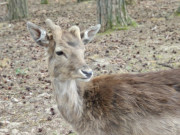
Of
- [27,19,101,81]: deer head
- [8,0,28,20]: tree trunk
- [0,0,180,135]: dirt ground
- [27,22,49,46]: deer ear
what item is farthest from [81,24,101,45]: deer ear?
[8,0,28,20]: tree trunk

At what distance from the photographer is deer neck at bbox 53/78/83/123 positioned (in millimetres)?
4242

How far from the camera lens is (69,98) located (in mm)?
4297

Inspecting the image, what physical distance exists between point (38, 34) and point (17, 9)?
11685mm

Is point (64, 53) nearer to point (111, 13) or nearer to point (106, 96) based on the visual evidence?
point (106, 96)

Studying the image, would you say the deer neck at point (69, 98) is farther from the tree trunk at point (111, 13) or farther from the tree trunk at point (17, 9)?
the tree trunk at point (17, 9)

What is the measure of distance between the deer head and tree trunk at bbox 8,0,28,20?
37.8 ft

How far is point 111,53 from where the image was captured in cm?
898

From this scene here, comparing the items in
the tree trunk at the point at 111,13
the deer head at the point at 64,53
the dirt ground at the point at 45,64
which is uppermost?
the tree trunk at the point at 111,13

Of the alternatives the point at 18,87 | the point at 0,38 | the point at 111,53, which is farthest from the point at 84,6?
the point at 18,87

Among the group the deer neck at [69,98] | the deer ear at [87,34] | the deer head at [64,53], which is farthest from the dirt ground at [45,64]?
the deer ear at [87,34]

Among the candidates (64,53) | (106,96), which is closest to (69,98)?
(106,96)

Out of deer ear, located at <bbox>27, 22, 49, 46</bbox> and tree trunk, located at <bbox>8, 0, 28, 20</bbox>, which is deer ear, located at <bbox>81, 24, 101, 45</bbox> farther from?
tree trunk, located at <bbox>8, 0, 28, 20</bbox>

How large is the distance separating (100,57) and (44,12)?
9970mm

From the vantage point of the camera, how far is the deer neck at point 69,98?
4.24m
